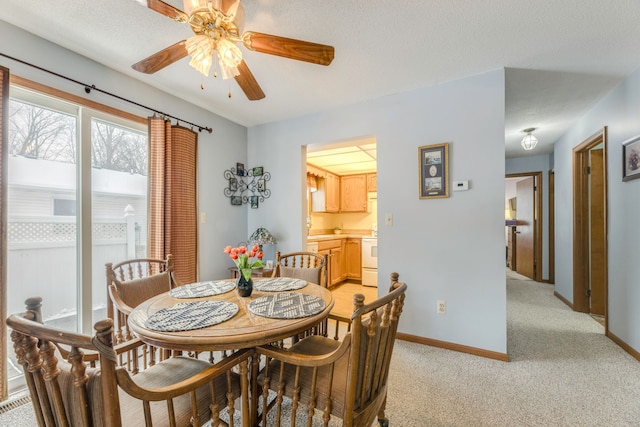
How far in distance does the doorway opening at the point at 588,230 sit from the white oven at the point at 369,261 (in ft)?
8.47

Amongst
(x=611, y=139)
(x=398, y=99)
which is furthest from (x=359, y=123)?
→ (x=611, y=139)

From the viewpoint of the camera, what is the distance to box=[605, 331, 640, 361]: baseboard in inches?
88.0

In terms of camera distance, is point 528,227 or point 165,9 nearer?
point 165,9

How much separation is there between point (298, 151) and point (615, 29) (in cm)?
269

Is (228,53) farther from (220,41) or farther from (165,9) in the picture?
(165,9)

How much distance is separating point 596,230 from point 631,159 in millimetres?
1323

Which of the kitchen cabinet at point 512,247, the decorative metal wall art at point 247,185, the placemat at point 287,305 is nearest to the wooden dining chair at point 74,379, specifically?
the placemat at point 287,305

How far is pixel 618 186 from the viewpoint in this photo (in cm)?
254

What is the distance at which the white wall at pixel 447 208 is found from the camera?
2295 millimetres

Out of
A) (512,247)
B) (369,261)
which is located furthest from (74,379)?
(512,247)

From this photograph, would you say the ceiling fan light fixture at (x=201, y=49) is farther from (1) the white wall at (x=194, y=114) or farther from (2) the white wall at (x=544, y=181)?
(2) the white wall at (x=544, y=181)

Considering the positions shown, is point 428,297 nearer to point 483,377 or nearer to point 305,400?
point 483,377

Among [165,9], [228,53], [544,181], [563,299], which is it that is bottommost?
[563,299]

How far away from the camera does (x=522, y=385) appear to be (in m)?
1.91
